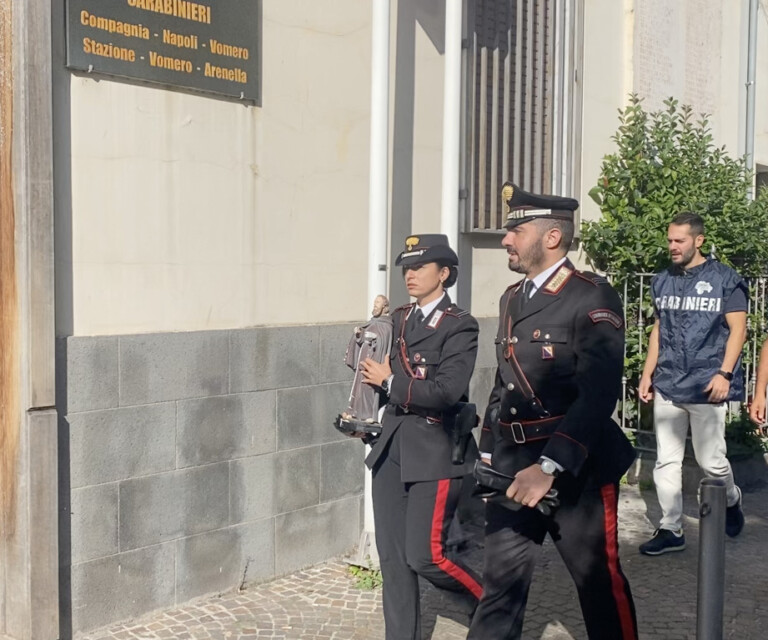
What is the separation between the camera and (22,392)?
14.8ft

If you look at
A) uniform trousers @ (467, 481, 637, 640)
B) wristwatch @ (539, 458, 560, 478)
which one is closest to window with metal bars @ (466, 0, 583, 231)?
uniform trousers @ (467, 481, 637, 640)

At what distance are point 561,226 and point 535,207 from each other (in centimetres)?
13

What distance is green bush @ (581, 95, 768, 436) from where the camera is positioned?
8156mm

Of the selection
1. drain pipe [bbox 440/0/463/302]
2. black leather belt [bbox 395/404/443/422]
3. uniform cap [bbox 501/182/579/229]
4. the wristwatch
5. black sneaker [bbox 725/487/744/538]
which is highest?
drain pipe [bbox 440/0/463/302]

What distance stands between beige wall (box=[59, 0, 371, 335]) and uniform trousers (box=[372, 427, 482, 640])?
4.69ft

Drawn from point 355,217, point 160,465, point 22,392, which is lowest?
point 160,465

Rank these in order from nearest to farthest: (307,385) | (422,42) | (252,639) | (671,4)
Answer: (252,639)
(307,385)
(422,42)
(671,4)

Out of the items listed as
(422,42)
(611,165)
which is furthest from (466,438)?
(611,165)

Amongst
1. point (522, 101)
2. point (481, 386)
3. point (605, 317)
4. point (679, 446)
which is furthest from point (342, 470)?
point (522, 101)

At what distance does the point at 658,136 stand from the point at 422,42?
9.09 feet

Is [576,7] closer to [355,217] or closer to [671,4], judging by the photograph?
[671,4]

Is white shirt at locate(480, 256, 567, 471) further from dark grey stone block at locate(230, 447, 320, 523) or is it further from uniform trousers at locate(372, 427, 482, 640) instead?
dark grey stone block at locate(230, 447, 320, 523)

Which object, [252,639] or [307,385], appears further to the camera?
[307,385]

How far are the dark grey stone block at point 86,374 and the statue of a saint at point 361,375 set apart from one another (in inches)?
42.8
